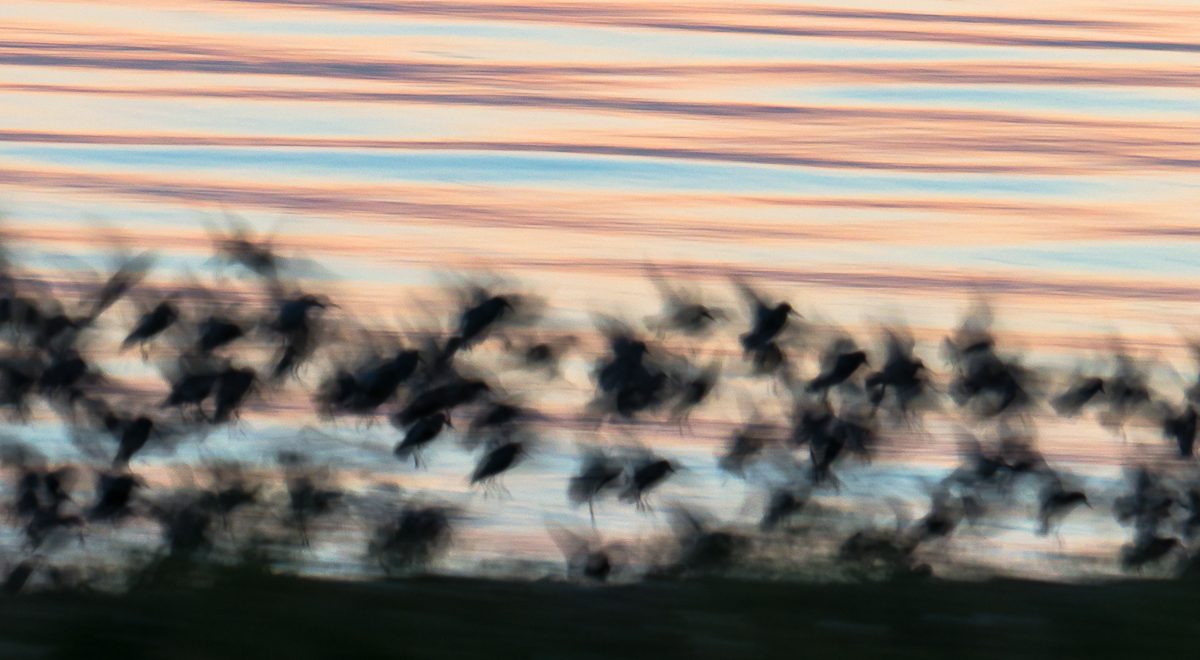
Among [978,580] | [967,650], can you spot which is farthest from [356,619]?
[978,580]

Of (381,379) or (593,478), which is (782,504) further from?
(381,379)

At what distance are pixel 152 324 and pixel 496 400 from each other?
1.22 metres

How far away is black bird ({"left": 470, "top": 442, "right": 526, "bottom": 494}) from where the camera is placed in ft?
26.7

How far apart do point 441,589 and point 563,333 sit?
2781 millimetres

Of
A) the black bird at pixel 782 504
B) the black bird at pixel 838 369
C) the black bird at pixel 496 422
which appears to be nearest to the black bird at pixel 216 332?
the black bird at pixel 496 422

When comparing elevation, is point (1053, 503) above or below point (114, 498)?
below

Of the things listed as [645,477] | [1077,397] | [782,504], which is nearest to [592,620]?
[782,504]

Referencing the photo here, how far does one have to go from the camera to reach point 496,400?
327 inches

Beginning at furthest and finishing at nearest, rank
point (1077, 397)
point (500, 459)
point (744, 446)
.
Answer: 1. point (1077, 397)
2. point (744, 446)
3. point (500, 459)

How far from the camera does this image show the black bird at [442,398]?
8039 millimetres

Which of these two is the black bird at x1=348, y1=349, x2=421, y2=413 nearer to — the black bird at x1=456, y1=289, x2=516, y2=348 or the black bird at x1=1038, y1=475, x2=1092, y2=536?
the black bird at x1=456, y1=289, x2=516, y2=348

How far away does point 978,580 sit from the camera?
6.60 metres

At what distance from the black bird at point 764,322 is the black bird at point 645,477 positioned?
1.84 feet

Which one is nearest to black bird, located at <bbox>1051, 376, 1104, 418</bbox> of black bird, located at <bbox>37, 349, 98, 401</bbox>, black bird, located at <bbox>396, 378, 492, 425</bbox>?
black bird, located at <bbox>396, 378, 492, 425</bbox>
